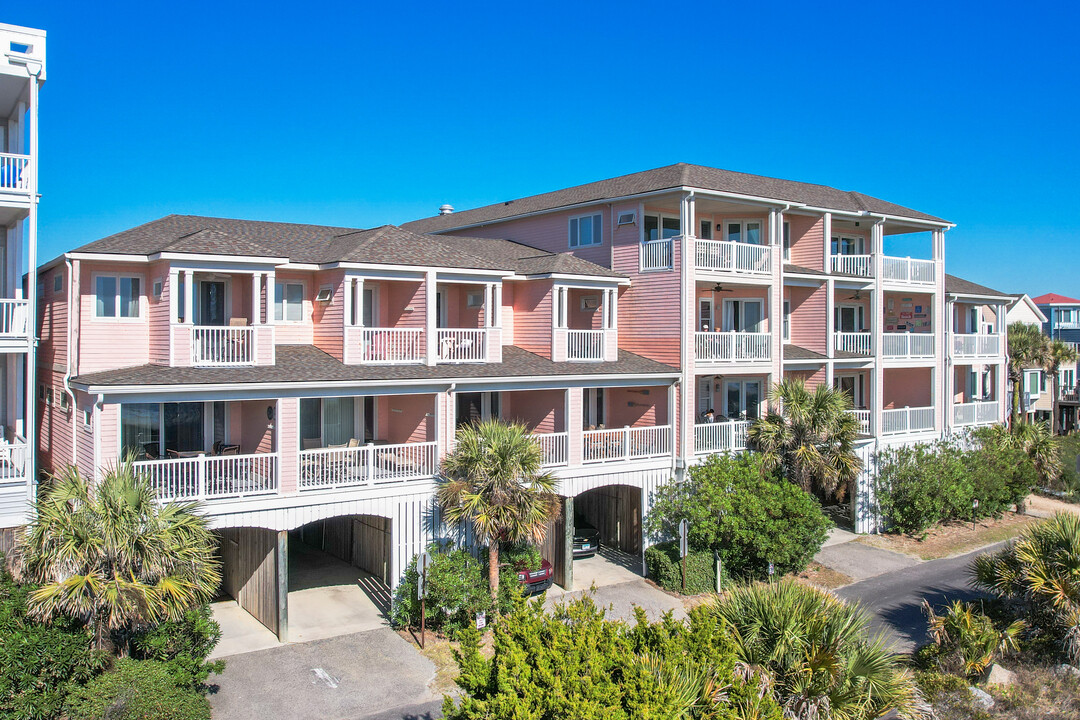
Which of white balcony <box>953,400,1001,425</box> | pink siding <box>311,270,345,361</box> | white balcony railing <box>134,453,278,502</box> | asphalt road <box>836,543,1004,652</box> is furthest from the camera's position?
white balcony <box>953,400,1001,425</box>

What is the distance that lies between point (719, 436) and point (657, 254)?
6.30 metres

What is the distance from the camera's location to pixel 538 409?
24984mm

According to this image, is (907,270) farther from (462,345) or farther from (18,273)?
(18,273)

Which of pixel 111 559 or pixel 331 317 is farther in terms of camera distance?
pixel 331 317

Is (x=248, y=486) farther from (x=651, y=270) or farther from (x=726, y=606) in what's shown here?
(x=651, y=270)

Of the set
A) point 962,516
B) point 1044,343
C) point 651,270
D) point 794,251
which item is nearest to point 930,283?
point 794,251

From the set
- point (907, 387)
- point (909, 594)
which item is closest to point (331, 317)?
point (909, 594)

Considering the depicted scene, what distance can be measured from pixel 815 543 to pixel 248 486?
1580 centimetres

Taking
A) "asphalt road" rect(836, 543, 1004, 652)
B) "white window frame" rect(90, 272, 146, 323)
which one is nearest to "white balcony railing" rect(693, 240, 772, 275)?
"asphalt road" rect(836, 543, 1004, 652)

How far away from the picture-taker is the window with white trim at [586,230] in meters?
28.5

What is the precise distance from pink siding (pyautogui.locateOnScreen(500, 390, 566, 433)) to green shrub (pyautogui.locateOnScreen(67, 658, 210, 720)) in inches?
484

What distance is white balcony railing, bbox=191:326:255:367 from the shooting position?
18750 millimetres

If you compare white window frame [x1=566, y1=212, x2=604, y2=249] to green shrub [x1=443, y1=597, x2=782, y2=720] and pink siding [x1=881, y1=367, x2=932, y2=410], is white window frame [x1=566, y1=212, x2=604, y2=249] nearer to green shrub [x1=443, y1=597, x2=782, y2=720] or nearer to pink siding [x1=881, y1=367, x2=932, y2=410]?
pink siding [x1=881, y1=367, x2=932, y2=410]

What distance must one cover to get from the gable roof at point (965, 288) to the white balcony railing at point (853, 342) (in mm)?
7228
